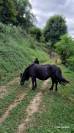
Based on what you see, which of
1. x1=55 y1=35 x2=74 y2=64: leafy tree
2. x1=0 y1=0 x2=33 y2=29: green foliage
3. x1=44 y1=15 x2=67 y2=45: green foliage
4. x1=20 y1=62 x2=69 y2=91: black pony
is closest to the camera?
x1=20 y1=62 x2=69 y2=91: black pony

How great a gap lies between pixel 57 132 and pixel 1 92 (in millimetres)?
8232

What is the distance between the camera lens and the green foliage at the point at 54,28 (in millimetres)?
71938

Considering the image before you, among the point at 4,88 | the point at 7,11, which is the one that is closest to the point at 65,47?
the point at 7,11

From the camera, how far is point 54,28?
73.7 metres

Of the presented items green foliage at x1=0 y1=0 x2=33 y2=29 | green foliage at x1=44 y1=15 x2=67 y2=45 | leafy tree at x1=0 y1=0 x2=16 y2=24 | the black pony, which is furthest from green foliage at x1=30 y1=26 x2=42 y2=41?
the black pony

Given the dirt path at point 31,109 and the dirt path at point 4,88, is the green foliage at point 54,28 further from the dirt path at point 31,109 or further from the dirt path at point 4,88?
the dirt path at point 31,109

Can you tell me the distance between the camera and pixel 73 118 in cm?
1527

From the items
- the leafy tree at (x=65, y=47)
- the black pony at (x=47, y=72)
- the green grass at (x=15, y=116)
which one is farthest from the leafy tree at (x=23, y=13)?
the green grass at (x=15, y=116)

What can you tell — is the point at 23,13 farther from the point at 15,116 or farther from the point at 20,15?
the point at 15,116

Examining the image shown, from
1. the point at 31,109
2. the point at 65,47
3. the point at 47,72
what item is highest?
the point at 47,72

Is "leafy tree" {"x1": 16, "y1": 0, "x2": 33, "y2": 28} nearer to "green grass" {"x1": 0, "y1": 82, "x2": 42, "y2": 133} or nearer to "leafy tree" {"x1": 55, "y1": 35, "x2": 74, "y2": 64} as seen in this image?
"leafy tree" {"x1": 55, "y1": 35, "x2": 74, "y2": 64}

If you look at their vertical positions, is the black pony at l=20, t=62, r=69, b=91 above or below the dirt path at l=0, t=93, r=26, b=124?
above

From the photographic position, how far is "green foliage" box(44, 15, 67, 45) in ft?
236

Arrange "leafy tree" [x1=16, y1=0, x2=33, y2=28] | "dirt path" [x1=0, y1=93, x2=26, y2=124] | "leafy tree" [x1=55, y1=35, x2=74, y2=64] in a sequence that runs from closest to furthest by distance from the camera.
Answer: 1. "dirt path" [x1=0, y1=93, x2=26, y2=124]
2. "leafy tree" [x1=55, y1=35, x2=74, y2=64]
3. "leafy tree" [x1=16, y1=0, x2=33, y2=28]
